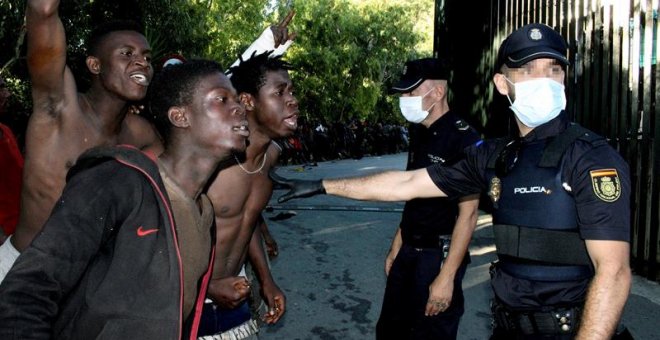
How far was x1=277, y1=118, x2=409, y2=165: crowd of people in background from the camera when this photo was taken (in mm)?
20609

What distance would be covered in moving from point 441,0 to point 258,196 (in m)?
8.65

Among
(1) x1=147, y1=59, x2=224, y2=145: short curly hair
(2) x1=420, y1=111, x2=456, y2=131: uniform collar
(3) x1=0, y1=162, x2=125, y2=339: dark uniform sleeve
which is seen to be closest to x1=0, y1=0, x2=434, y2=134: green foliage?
(2) x1=420, y1=111, x2=456, y2=131: uniform collar

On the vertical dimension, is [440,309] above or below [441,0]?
below

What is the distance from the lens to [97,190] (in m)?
1.46

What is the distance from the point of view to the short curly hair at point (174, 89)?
6.57 ft

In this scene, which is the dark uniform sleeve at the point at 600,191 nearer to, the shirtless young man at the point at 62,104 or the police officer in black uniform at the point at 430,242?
the police officer in black uniform at the point at 430,242

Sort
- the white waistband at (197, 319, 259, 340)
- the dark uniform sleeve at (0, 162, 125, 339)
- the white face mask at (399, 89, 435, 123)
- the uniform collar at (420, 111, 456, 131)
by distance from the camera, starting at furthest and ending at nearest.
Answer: the white face mask at (399, 89, 435, 123) < the uniform collar at (420, 111, 456, 131) < the white waistband at (197, 319, 259, 340) < the dark uniform sleeve at (0, 162, 125, 339)

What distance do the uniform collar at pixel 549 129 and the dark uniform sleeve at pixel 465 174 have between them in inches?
9.3

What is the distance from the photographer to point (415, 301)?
326 centimetres

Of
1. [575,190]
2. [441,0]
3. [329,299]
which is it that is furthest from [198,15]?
[575,190]

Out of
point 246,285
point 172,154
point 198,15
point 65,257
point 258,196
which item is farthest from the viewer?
point 198,15

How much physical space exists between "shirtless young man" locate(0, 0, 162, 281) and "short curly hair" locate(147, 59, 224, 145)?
0.16 meters

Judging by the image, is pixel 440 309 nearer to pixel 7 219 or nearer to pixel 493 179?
pixel 493 179

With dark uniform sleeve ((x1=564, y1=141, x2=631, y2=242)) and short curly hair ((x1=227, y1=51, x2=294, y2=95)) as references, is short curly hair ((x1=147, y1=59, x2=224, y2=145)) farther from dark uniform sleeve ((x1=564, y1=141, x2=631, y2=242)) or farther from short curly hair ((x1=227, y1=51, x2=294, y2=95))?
dark uniform sleeve ((x1=564, y1=141, x2=631, y2=242))
